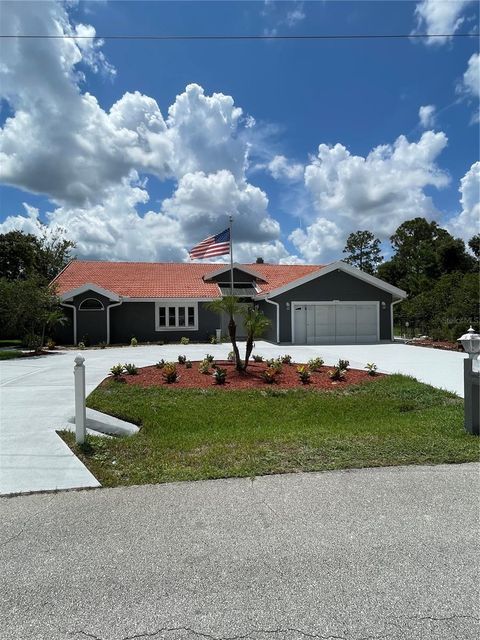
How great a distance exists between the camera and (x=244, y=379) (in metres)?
10.8

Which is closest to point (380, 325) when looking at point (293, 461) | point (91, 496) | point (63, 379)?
point (63, 379)

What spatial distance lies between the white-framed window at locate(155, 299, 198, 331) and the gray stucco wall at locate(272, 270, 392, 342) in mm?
4718

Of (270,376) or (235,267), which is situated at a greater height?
(235,267)

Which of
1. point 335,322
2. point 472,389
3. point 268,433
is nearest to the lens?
point 472,389

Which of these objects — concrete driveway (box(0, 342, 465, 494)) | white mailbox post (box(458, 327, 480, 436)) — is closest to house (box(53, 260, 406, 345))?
concrete driveway (box(0, 342, 465, 494))

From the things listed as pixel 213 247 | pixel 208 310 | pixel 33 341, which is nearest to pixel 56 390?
pixel 213 247

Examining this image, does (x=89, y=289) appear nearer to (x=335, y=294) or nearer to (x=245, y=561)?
(x=335, y=294)

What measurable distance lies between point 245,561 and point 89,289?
67.6 ft

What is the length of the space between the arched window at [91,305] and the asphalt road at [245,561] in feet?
62.5

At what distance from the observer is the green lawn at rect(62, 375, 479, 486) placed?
475cm

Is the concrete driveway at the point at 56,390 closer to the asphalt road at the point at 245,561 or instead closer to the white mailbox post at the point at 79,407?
the white mailbox post at the point at 79,407

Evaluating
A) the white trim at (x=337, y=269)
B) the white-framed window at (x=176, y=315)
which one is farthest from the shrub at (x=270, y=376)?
the white-framed window at (x=176, y=315)

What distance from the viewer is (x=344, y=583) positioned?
2.69 metres

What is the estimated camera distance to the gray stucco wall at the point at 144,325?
74.8 ft
